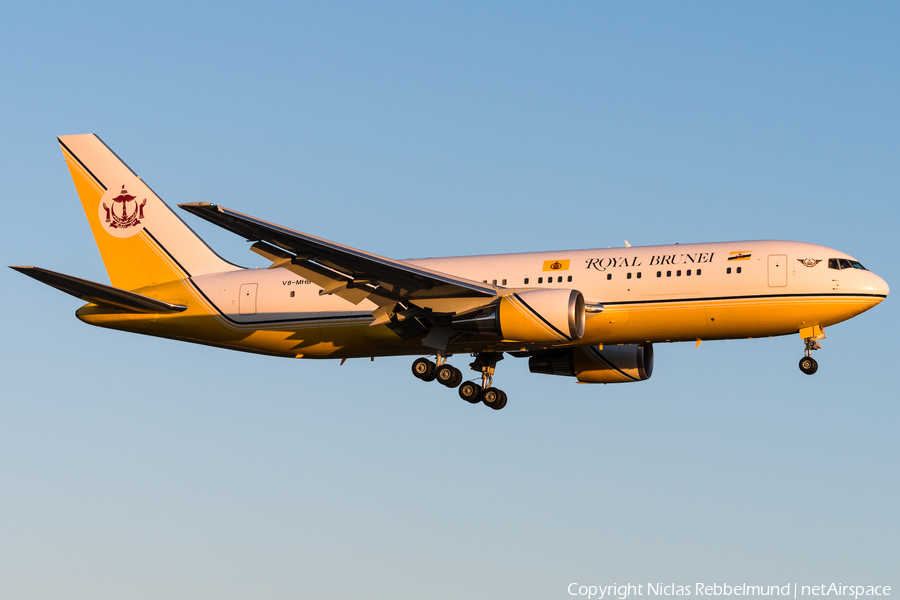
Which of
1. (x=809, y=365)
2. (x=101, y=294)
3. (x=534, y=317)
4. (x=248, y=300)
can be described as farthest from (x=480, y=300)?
(x=101, y=294)

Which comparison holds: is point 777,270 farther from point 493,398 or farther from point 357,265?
point 357,265

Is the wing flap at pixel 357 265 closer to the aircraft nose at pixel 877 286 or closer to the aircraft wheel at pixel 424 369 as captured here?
the aircraft wheel at pixel 424 369

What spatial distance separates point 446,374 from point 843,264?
45.1ft

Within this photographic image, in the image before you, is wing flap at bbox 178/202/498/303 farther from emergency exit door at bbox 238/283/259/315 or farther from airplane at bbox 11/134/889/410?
emergency exit door at bbox 238/283/259/315

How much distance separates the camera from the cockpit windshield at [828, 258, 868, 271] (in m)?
37.0

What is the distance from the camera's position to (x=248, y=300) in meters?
41.4

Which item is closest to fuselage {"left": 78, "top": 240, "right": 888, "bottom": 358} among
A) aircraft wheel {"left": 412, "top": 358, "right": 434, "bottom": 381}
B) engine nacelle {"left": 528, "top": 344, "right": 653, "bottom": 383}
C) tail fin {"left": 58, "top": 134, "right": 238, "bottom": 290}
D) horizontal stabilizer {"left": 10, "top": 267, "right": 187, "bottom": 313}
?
aircraft wheel {"left": 412, "top": 358, "right": 434, "bottom": 381}

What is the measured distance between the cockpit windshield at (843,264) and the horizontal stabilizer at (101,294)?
2264cm

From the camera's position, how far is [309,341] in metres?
40.7

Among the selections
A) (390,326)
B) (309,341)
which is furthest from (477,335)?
(309,341)

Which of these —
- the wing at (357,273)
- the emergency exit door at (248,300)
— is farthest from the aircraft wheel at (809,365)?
the emergency exit door at (248,300)

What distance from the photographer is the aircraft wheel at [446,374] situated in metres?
40.2

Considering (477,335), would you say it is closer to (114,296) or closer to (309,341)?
(309,341)

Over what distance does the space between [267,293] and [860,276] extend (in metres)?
20.2
